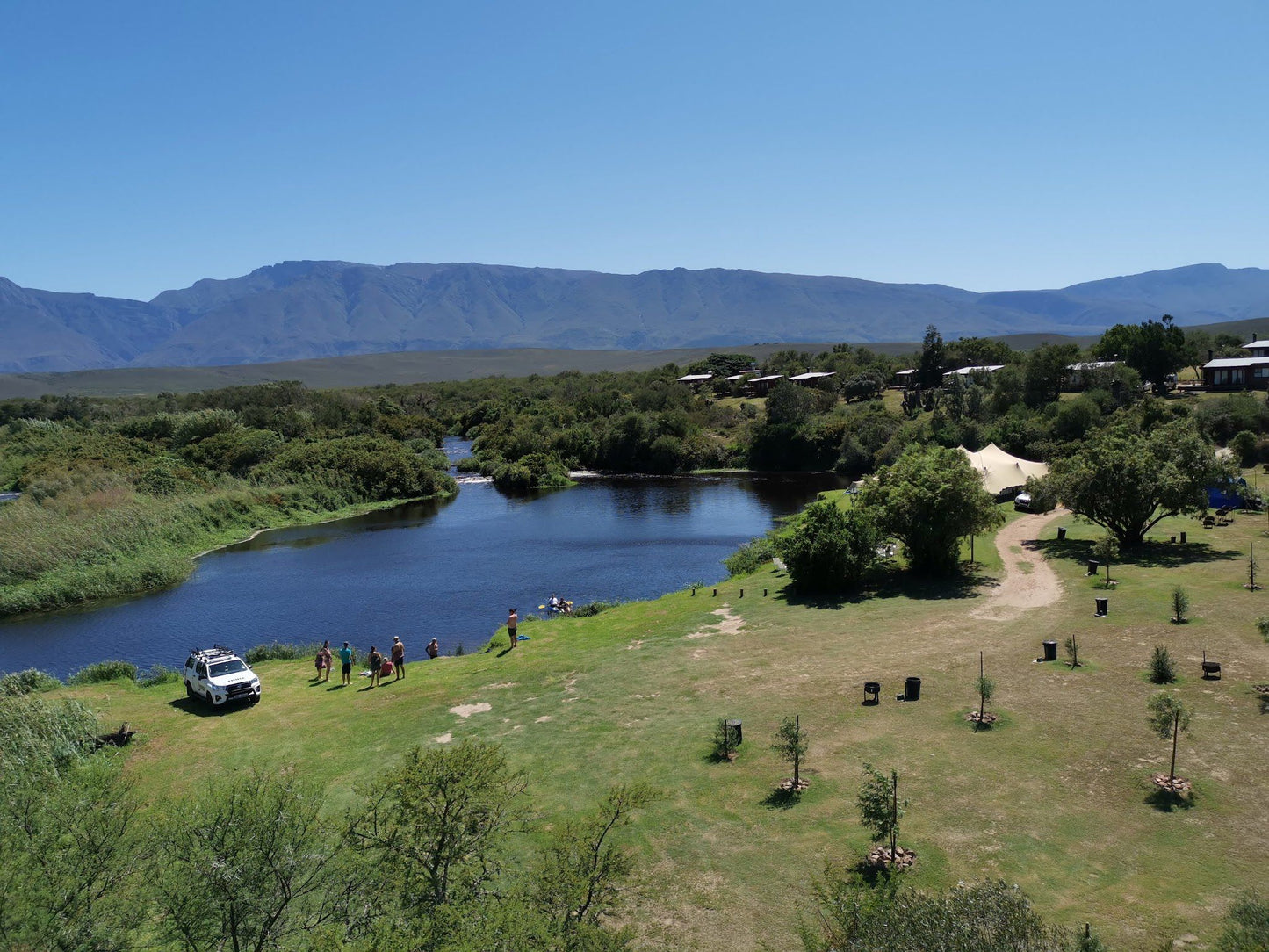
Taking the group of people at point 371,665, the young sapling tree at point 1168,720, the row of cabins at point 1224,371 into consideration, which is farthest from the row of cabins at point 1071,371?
the group of people at point 371,665

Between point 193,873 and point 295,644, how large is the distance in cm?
2950

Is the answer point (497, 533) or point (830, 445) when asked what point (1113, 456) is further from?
point (830, 445)

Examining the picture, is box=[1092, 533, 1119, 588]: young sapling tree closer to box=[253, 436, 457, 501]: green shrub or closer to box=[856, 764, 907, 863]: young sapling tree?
box=[856, 764, 907, 863]: young sapling tree

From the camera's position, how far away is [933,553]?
39.6 meters

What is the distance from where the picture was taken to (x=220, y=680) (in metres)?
27.6

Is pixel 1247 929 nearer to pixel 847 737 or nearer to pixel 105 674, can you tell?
pixel 847 737

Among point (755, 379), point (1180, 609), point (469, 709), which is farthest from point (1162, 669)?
point (755, 379)

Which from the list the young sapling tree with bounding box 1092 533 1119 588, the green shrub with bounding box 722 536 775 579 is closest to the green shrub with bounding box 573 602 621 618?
the green shrub with bounding box 722 536 775 579

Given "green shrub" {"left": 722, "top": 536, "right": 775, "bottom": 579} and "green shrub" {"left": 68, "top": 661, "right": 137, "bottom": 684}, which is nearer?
"green shrub" {"left": 68, "top": 661, "right": 137, "bottom": 684}

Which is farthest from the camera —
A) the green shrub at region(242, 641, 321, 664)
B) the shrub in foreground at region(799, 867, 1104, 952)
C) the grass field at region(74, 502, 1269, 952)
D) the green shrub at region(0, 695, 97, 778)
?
the green shrub at region(242, 641, 321, 664)

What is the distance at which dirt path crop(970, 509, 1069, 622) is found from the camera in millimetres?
32988

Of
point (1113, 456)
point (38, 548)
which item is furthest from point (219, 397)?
point (1113, 456)

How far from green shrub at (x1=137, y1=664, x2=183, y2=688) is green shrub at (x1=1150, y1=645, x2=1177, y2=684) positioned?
35.5 m

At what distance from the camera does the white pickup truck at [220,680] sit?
90.3ft
